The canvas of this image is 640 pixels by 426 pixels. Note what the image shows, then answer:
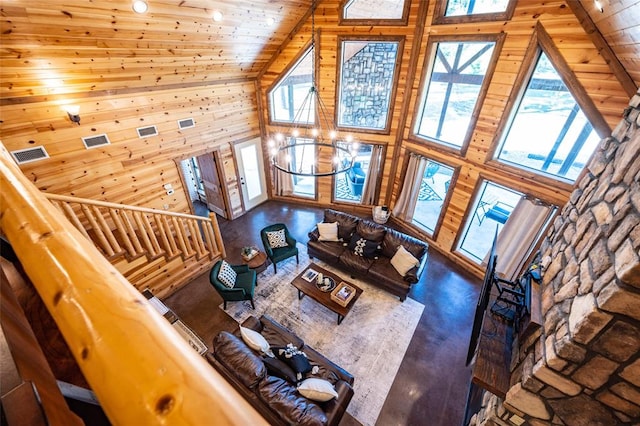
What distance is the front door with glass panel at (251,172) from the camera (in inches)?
275

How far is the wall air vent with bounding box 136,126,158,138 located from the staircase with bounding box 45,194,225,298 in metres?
1.49

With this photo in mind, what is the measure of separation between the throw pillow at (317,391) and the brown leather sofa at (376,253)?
2385mm

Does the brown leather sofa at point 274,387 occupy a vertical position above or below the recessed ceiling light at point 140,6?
below

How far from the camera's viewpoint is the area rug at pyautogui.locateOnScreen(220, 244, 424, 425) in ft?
12.4

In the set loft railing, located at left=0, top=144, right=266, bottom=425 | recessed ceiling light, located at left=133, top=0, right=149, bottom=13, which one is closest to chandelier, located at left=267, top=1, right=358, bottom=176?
recessed ceiling light, located at left=133, top=0, right=149, bottom=13

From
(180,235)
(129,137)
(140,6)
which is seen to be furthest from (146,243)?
(140,6)

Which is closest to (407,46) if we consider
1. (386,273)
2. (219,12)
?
(219,12)

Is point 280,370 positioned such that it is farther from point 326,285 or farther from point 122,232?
point 122,232

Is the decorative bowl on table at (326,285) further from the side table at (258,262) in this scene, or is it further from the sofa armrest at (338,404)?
the sofa armrest at (338,404)

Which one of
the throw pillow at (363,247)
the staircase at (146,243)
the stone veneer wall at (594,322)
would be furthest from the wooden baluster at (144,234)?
the stone veneer wall at (594,322)

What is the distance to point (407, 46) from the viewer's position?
17.4 feet

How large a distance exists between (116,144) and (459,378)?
672cm

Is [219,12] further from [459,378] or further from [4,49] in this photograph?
[459,378]

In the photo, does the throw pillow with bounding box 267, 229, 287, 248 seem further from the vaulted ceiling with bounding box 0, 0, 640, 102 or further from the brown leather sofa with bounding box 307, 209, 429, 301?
the vaulted ceiling with bounding box 0, 0, 640, 102
